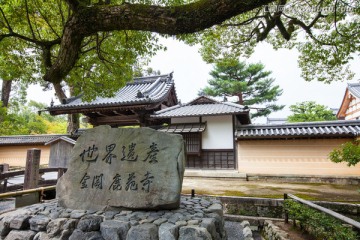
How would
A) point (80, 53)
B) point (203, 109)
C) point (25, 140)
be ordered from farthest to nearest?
point (25, 140) → point (203, 109) → point (80, 53)

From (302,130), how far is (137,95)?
344 inches

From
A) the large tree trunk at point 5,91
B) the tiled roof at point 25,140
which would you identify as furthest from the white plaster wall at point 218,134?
the large tree trunk at point 5,91

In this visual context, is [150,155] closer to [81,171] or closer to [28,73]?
[81,171]

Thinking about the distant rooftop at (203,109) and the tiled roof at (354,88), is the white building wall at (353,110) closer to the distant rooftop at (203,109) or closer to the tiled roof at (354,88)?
the tiled roof at (354,88)

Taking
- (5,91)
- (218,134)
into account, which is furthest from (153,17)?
(5,91)

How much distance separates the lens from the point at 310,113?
2180 centimetres

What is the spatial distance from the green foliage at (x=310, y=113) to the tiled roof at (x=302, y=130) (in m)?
10.8

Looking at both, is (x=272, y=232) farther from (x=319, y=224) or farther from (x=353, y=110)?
(x=353, y=110)

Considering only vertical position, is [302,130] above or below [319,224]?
above

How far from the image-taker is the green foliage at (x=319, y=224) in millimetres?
3464

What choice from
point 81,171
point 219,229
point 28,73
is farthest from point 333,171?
point 28,73

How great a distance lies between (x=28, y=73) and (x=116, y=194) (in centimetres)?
665

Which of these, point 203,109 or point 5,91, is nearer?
point 203,109

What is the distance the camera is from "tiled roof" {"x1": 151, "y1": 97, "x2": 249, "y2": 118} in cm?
1165
